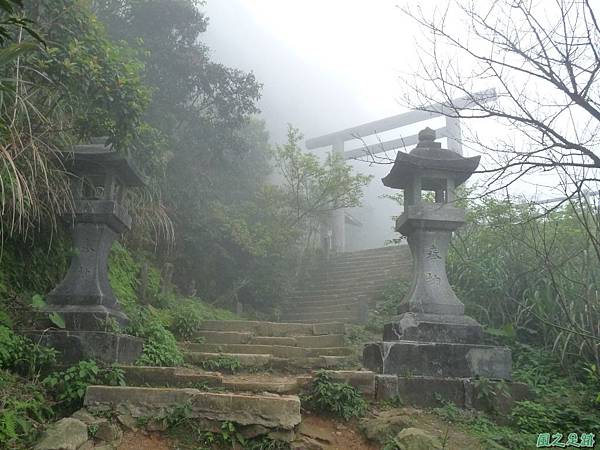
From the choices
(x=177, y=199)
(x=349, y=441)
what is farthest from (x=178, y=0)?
(x=349, y=441)

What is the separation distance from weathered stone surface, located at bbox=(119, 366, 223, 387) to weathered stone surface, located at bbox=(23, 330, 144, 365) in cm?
25

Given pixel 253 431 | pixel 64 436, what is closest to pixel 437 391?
pixel 253 431

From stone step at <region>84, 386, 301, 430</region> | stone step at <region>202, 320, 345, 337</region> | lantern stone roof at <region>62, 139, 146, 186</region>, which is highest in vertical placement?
lantern stone roof at <region>62, 139, 146, 186</region>

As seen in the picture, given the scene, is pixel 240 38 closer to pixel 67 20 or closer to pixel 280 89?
pixel 280 89

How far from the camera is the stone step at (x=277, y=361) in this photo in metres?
5.38

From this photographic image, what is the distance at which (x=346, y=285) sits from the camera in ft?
41.0

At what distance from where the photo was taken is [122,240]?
308 inches

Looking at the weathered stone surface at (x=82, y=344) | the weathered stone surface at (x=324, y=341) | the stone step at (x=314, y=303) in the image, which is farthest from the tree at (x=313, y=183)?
→ the weathered stone surface at (x=82, y=344)

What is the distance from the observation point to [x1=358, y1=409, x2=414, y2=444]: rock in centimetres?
376

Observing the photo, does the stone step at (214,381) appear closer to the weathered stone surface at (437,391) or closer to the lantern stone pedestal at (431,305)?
the weathered stone surface at (437,391)

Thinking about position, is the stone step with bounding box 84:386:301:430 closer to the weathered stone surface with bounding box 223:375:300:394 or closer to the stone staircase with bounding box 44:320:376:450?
the stone staircase with bounding box 44:320:376:450

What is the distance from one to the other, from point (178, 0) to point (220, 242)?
5.36 metres

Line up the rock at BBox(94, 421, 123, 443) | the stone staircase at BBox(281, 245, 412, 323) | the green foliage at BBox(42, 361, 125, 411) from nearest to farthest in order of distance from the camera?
the rock at BBox(94, 421, 123, 443) < the green foliage at BBox(42, 361, 125, 411) < the stone staircase at BBox(281, 245, 412, 323)

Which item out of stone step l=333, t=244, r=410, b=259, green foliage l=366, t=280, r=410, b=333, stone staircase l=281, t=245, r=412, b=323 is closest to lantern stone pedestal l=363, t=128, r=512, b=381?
green foliage l=366, t=280, r=410, b=333
